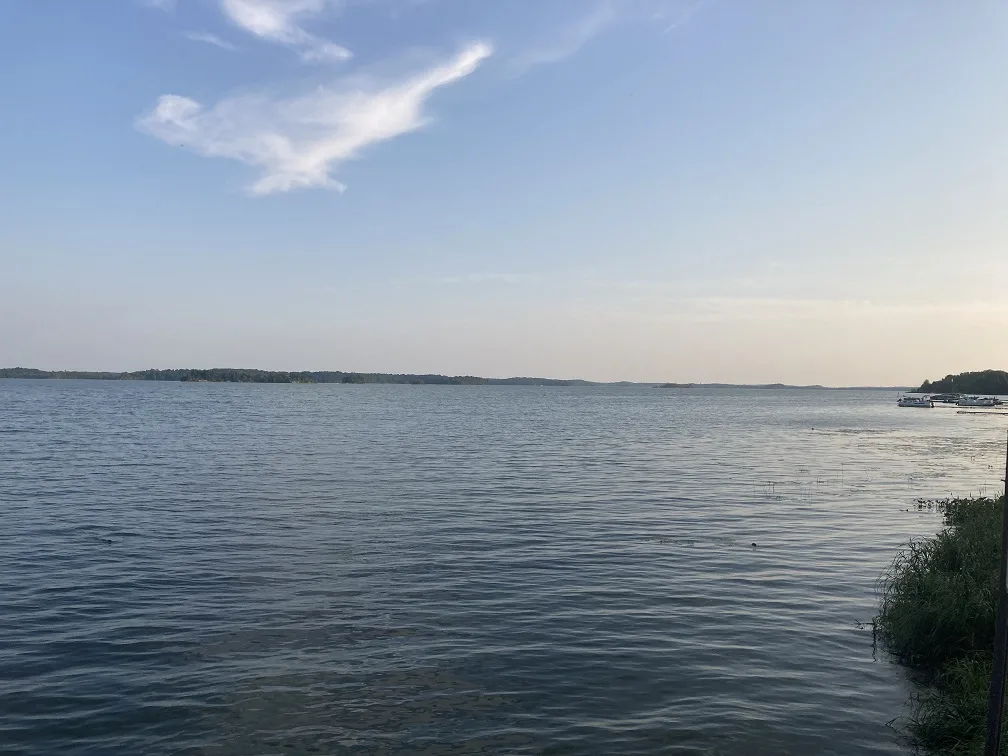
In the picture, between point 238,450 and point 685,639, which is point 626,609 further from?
point 238,450

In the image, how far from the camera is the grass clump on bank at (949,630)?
449 inches

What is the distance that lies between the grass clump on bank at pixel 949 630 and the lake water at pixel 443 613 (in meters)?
0.64

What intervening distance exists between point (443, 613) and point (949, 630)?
10187 millimetres

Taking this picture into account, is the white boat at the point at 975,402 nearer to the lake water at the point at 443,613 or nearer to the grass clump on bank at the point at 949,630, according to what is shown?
the lake water at the point at 443,613

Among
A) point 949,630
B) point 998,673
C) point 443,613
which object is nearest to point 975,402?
point 949,630

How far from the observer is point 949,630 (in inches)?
578

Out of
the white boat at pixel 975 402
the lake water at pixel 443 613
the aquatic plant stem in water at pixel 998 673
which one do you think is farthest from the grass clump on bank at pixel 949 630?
the white boat at pixel 975 402

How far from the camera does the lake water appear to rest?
1173cm

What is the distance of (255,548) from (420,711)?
12771 millimetres

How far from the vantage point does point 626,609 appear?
17.6 meters

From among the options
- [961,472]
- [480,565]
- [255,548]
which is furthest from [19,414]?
[961,472]

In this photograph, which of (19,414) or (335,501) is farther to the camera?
(19,414)

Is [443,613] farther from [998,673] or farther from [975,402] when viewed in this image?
[975,402]

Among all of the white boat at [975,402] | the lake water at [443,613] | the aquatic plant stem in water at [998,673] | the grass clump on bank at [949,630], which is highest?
the white boat at [975,402]
